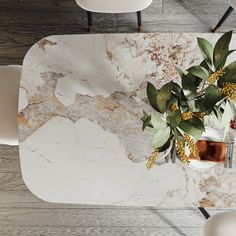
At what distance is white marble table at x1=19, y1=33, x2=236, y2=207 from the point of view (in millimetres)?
1247

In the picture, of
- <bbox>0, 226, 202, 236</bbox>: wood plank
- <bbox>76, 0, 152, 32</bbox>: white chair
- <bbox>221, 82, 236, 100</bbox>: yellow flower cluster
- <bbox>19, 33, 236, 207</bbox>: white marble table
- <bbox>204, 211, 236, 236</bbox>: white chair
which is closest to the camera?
<bbox>221, 82, 236, 100</bbox>: yellow flower cluster

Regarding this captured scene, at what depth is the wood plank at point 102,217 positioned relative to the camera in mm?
1747

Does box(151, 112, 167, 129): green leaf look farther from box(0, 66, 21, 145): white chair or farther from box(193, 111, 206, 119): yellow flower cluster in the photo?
box(0, 66, 21, 145): white chair

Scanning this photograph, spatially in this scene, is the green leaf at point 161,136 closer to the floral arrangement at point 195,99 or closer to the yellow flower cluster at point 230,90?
the floral arrangement at point 195,99

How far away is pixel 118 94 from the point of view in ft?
4.20

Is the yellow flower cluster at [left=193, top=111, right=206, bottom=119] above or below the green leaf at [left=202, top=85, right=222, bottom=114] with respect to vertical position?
below

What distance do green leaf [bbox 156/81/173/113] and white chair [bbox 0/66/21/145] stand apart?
67 centimetres

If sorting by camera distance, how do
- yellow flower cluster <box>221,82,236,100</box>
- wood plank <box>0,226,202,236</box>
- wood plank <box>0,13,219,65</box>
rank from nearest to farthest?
yellow flower cluster <box>221,82,236,100</box>, wood plank <box>0,226,202,236</box>, wood plank <box>0,13,219,65</box>

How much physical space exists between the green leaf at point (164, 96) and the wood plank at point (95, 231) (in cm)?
92

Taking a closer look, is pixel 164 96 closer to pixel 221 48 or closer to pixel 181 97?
pixel 181 97

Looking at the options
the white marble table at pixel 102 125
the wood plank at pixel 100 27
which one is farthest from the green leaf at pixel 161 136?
the wood plank at pixel 100 27

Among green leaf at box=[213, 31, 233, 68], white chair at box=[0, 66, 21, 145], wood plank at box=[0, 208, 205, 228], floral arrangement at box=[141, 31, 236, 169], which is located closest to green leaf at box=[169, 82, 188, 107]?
floral arrangement at box=[141, 31, 236, 169]

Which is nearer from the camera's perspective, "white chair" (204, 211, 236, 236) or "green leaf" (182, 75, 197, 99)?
"green leaf" (182, 75, 197, 99)

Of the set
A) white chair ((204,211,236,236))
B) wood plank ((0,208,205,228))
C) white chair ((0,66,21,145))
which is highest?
white chair ((0,66,21,145))
